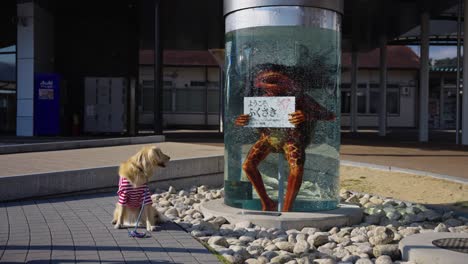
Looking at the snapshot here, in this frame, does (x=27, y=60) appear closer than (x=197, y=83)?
Yes

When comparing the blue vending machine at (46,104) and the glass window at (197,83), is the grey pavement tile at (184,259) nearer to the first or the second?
the blue vending machine at (46,104)

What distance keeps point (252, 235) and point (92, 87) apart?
2058 cm

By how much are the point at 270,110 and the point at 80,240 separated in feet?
10.6

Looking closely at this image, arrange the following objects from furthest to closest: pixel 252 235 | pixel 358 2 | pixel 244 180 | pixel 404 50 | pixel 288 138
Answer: pixel 404 50 < pixel 358 2 < pixel 244 180 < pixel 288 138 < pixel 252 235

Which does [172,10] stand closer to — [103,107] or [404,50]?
[103,107]

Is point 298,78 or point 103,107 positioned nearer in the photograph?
point 298,78

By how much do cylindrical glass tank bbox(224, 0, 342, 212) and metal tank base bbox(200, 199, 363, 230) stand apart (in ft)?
0.80

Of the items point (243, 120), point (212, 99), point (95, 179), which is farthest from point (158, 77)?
point (212, 99)

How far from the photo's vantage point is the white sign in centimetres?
831

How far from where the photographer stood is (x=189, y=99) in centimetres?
4525

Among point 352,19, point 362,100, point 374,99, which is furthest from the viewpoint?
point 374,99

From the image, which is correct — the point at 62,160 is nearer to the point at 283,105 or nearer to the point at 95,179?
the point at 95,179

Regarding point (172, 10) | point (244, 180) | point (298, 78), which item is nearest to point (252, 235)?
point (244, 180)

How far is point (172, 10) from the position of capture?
28.7 metres
